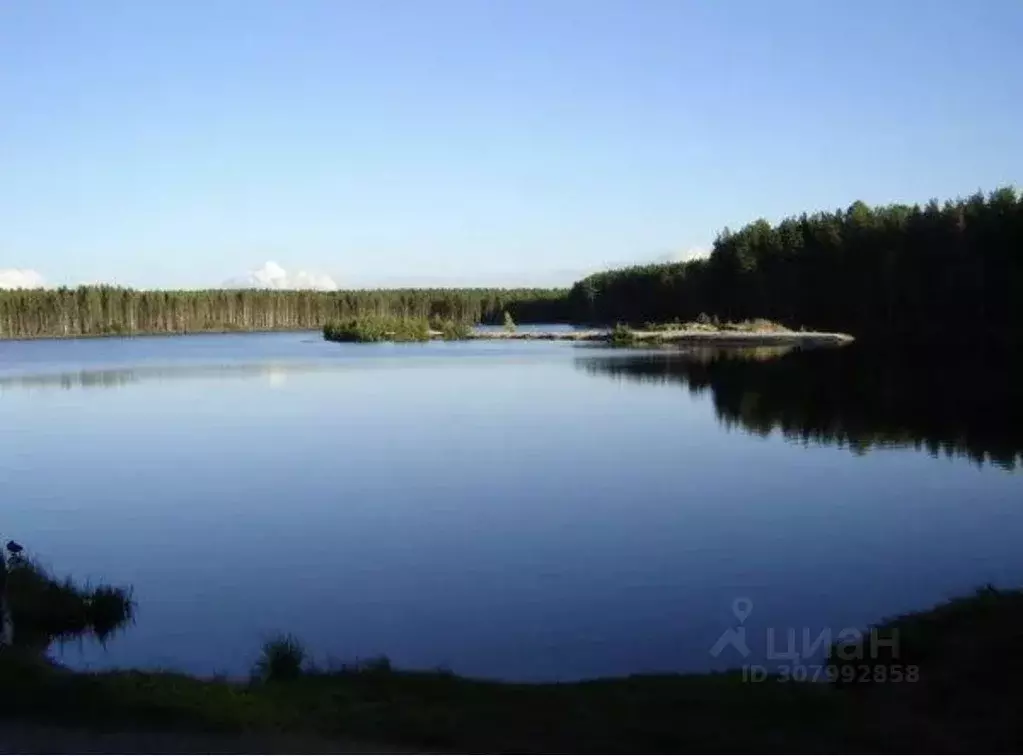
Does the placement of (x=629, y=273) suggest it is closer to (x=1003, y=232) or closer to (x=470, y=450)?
(x=1003, y=232)

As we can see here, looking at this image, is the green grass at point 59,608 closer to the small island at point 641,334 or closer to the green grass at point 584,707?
the green grass at point 584,707

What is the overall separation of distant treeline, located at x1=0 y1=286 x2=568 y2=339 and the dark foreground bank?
115 metres

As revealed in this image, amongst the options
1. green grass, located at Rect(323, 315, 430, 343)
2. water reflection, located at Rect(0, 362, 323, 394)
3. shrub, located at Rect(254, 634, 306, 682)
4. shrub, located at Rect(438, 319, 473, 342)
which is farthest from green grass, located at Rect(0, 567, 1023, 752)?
shrub, located at Rect(438, 319, 473, 342)

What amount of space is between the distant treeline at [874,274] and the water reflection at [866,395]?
8.89m

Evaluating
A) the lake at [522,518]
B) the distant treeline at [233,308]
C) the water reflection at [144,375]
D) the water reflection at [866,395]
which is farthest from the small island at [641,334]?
the distant treeline at [233,308]

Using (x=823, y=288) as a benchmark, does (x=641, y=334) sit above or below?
below

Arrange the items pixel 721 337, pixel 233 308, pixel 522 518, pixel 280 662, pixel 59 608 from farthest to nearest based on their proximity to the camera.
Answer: pixel 233 308 < pixel 721 337 < pixel 522 518 < pixel 59 608 < pixel 280 662

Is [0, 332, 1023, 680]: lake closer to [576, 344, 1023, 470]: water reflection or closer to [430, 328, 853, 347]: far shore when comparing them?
[576, 344, 1023, 470]: water reflection

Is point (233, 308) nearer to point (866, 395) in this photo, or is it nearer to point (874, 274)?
point (874, 274)

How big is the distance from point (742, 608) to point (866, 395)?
73.2 ft

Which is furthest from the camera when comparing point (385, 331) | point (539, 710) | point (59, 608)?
point (385, 331)

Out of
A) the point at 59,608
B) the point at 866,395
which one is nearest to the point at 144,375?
the point at 866,395

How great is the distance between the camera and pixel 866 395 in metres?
30.5

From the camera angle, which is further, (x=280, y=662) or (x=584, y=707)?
(x=280, y=662)
